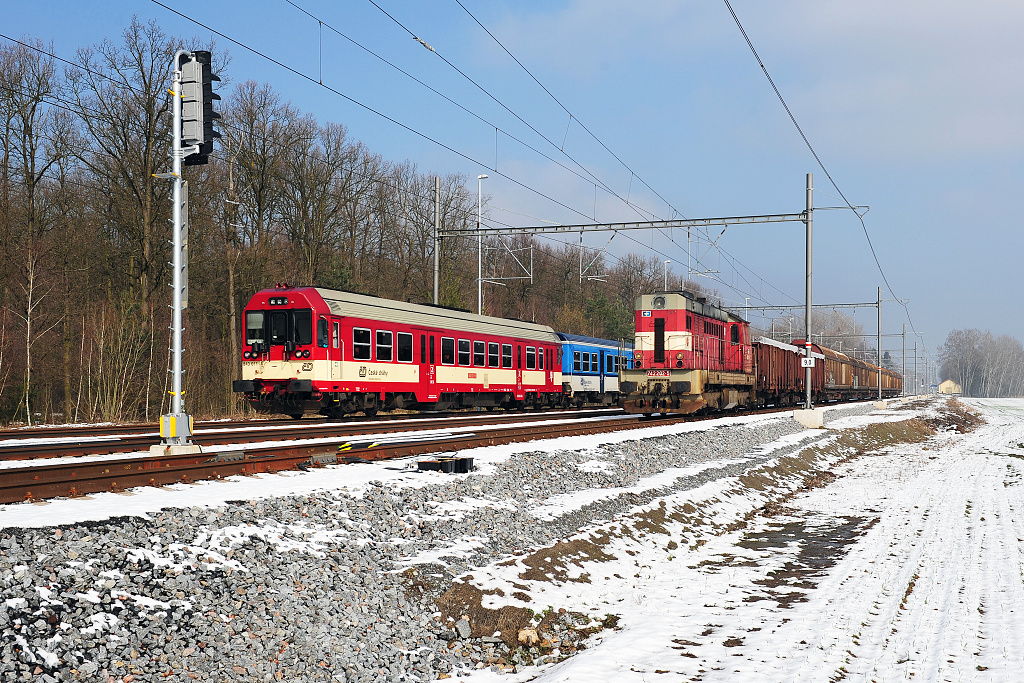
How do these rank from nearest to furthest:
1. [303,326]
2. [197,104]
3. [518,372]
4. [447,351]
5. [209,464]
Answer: [209,464]
[197,104]
[303,326]
[447,351]
[518,372]

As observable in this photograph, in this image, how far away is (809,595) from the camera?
9.66 metres

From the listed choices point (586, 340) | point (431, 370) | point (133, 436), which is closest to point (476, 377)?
point (431, 370)

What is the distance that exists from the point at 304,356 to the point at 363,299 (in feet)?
9.16

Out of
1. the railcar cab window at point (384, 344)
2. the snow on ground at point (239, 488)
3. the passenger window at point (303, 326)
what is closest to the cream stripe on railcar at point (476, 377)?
the railcar cab window at point (384, 344)

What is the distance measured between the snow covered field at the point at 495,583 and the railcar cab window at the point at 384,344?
33.5 ft

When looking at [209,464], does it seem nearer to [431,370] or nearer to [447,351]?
[431,370]

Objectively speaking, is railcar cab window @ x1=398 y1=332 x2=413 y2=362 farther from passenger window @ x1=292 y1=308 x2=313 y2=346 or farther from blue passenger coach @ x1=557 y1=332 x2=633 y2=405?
blue passenger coach @ x1=557 y1=332 x2=633 y2=405

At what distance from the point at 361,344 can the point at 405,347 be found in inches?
87.0

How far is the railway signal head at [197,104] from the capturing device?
13.0m

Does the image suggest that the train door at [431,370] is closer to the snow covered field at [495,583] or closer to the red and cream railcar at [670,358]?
the red and cream railcar at [670,358]

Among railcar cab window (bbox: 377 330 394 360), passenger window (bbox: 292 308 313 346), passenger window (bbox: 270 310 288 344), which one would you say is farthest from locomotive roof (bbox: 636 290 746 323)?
passenger window (bbox: 270 310 288 344)

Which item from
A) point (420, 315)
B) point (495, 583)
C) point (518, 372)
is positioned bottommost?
point (495, 583)

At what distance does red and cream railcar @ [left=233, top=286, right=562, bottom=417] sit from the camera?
22.4 metres

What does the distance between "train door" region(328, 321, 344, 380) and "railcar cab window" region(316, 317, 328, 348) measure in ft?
0.70
